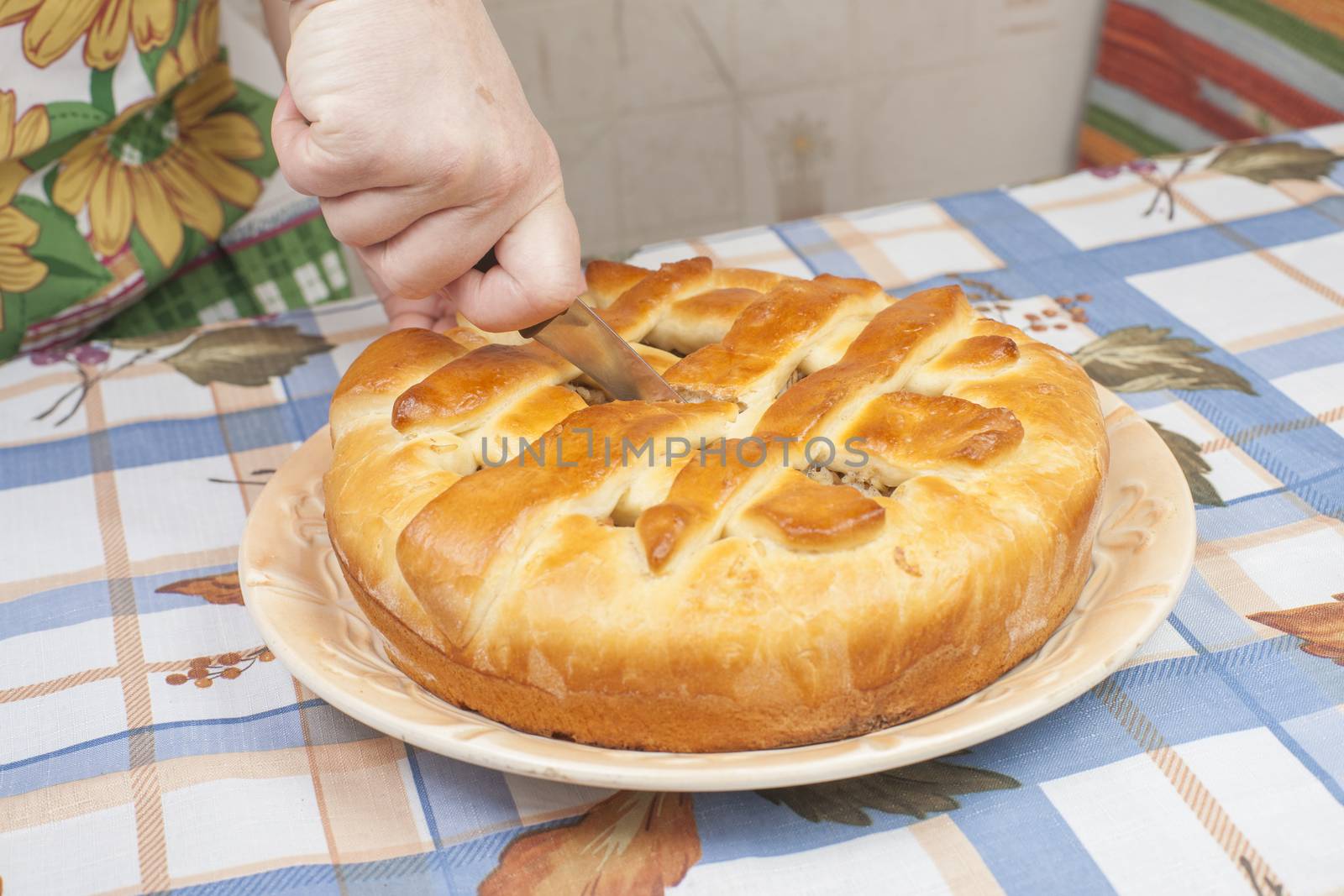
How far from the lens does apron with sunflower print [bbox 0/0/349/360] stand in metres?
1.29

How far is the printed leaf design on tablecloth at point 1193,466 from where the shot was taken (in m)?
1.01

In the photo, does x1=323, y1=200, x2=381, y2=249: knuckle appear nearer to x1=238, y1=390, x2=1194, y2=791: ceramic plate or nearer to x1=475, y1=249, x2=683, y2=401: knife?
x1=475, y1=249, x2=683, y2=401: knife

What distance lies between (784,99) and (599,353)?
1706 mm

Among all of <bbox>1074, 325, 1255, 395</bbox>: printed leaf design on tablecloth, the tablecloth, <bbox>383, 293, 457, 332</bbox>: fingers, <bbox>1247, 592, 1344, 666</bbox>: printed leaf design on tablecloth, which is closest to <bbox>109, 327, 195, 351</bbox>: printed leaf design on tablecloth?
the tablecloth

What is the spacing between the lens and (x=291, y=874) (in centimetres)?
72

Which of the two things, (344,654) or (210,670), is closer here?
(344,654)

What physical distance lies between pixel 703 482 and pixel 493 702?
189 millimetres

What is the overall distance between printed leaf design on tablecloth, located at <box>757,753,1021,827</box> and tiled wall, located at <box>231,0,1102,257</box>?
1.79 metres

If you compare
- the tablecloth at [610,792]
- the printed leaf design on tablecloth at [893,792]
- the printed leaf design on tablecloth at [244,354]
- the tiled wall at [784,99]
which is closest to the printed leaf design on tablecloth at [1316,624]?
the tablecloth at [610,792]

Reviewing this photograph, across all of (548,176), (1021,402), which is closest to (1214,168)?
(1021,402)

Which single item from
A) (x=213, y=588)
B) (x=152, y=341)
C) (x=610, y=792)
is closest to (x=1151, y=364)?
(x=610, y=792)

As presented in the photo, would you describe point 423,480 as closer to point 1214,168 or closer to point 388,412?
point 388,412

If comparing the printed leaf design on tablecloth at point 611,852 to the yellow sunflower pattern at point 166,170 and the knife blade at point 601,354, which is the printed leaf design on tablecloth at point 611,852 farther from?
the yellow sunflower pattern at point 166,170

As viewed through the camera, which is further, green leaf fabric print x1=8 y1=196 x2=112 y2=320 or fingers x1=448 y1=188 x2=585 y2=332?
green leaf fabric print x1=8 y1=196 x2=112 y2=320
